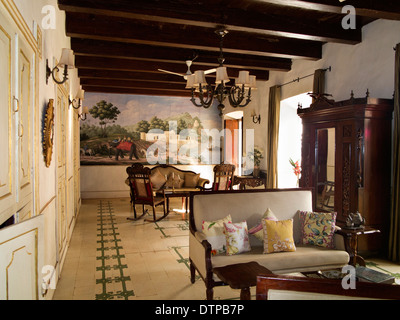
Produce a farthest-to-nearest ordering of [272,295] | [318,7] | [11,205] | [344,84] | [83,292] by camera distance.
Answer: [344,84], [318,7], [83,292], [11,205], [272,295]

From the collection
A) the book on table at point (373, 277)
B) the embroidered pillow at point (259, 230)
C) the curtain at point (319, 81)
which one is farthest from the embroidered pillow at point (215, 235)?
the curtain at point (319, 81)

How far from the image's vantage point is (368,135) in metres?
4.07

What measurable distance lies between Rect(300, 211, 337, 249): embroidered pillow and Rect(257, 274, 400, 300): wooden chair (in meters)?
2.26

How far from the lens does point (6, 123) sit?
177 cm

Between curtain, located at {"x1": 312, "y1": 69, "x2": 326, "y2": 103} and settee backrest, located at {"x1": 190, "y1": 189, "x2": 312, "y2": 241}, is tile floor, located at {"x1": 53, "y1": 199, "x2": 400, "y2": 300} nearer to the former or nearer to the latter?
settee backrest, located at {"x1": 190, "y1": 189, "x2": 312, "y2": 241}

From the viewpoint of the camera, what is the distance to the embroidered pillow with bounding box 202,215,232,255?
3100 millimetres

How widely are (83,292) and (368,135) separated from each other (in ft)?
12.7

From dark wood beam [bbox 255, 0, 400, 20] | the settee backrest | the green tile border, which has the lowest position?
the green tile border

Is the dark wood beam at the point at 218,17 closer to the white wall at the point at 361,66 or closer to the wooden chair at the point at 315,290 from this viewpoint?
the white wall at the point at 361,66

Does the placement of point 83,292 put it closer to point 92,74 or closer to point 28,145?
point 28,145

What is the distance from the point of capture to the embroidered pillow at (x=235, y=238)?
3.07m

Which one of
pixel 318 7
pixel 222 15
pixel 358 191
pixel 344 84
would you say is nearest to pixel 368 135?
pixel 358 191

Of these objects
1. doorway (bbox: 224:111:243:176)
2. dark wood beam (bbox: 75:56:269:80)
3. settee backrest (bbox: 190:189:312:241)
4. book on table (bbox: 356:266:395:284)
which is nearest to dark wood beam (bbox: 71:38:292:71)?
dark wood beam (bbox: 75:56:269:80)

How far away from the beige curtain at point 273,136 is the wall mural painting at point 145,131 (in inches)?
149
